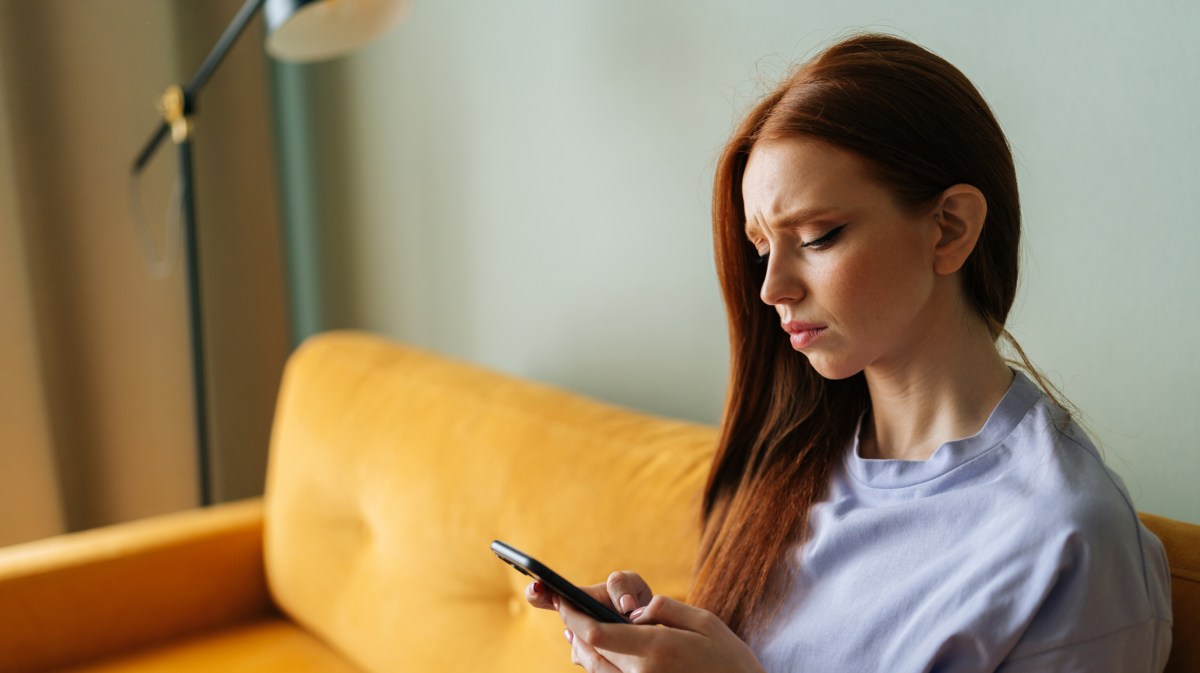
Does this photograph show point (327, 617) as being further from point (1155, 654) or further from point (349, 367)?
point (1155, 654)

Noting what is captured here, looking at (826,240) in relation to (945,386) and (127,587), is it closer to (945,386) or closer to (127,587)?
(945,386)

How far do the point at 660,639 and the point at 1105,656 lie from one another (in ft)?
1.01

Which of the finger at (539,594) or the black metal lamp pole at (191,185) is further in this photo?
the black metal lamp pole at (191,185)

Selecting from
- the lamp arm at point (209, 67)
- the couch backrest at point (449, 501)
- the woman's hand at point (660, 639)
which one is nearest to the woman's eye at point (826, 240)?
the woman's hand at point (660, 639)

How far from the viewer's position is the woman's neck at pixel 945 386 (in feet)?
2.95

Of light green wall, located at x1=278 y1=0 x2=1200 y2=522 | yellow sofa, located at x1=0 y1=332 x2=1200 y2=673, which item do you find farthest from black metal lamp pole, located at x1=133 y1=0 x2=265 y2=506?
light green wall, located at x1=278 y1=0 x2=1200 y2=522

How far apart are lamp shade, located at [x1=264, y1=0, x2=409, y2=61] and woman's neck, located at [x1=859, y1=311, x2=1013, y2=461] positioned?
1.23m

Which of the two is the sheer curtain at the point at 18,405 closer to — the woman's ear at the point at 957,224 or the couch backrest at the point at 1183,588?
the woman's ear at the point at 957,224

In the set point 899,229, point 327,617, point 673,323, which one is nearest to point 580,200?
point 673,323

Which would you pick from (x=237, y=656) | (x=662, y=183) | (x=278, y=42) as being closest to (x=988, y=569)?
(x=662, y=183)

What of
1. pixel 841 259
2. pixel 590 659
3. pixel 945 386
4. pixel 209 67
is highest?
pixel 209 67

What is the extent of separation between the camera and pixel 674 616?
84 centimetres

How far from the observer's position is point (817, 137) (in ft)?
2.90

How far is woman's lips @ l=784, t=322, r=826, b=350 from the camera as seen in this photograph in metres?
0.91
